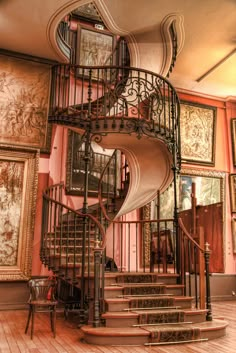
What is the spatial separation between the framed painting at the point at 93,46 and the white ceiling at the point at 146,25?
74 centimetres

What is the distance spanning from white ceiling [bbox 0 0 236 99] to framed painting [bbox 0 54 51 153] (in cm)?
34

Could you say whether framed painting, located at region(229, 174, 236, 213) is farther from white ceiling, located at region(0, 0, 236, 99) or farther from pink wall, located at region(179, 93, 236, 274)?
white ceiling, located at region(0, 0, 236, 99)

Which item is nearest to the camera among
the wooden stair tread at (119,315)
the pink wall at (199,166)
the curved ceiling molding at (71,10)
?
the wooden stair tread at (119,315)

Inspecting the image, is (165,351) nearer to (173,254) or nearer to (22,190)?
(173,254)

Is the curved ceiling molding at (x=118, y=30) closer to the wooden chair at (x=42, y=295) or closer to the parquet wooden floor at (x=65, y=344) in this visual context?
the wooden chair at (x=42, y=295)

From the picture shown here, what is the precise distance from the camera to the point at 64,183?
21.6 feet

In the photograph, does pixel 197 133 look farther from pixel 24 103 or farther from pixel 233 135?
pixel 24 103

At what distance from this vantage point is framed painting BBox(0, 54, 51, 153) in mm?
6531

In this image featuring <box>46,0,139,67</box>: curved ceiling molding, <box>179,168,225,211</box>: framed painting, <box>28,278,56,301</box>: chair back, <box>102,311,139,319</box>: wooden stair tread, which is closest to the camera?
<box>102,311,139,319</box>: wooden stair tread

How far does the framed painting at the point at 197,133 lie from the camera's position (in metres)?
8.16

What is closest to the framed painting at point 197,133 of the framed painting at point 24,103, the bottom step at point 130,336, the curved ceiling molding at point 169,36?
the curved ceiling molding at point 169,36

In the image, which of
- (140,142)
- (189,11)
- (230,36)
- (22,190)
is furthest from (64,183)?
(230,36)

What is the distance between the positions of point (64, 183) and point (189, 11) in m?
3.75

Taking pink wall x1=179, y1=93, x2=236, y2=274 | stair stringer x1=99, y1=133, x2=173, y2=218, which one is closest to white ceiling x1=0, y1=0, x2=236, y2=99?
pink wall x1=179, y1=93, x2=236, y2=274
